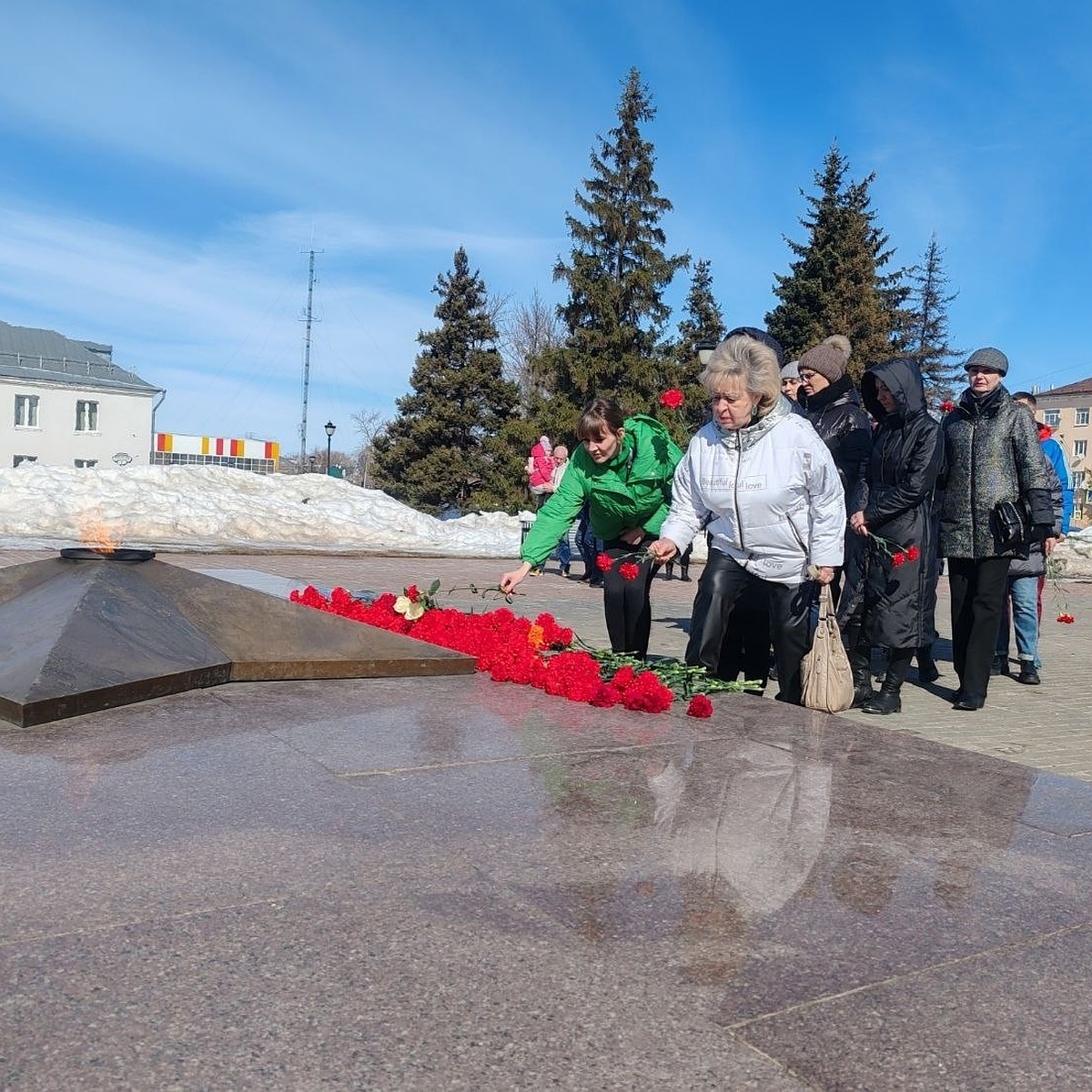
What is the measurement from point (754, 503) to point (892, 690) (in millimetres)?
1902

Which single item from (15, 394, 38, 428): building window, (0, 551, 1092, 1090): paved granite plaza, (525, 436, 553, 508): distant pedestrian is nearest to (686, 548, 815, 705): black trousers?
(0, 551, 1092, 1090): paved granite plaza

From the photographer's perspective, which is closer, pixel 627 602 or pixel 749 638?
pixel 749 638

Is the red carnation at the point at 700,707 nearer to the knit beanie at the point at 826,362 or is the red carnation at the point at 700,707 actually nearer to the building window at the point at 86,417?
the knit beanie at the point at 826,362

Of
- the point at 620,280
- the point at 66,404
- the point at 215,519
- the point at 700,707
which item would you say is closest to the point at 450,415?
the point at 620,280

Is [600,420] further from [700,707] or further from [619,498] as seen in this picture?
[700,707]

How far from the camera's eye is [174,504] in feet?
61.9

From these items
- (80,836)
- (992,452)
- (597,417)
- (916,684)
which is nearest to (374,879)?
(80,836)

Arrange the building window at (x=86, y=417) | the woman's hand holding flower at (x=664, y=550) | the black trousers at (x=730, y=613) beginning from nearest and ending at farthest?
the woman's hand holding flower at (x=664, y=550), the black trousers at (x=730, y=613), the building window at (x=86, y=417)

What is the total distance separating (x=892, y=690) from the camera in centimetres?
623

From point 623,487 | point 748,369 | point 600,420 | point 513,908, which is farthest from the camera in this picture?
point 623,487

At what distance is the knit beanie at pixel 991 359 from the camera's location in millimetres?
6371

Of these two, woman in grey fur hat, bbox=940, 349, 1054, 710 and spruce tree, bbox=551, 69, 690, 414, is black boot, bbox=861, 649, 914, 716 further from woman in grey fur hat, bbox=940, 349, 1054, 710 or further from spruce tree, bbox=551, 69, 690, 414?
spruce tree, bbox=551, 69, 690, 414

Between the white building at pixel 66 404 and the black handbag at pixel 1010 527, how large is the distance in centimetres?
5647

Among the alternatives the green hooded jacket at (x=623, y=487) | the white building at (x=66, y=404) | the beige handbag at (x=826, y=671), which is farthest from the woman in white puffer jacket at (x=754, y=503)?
the white building at (x=66, y=404)
